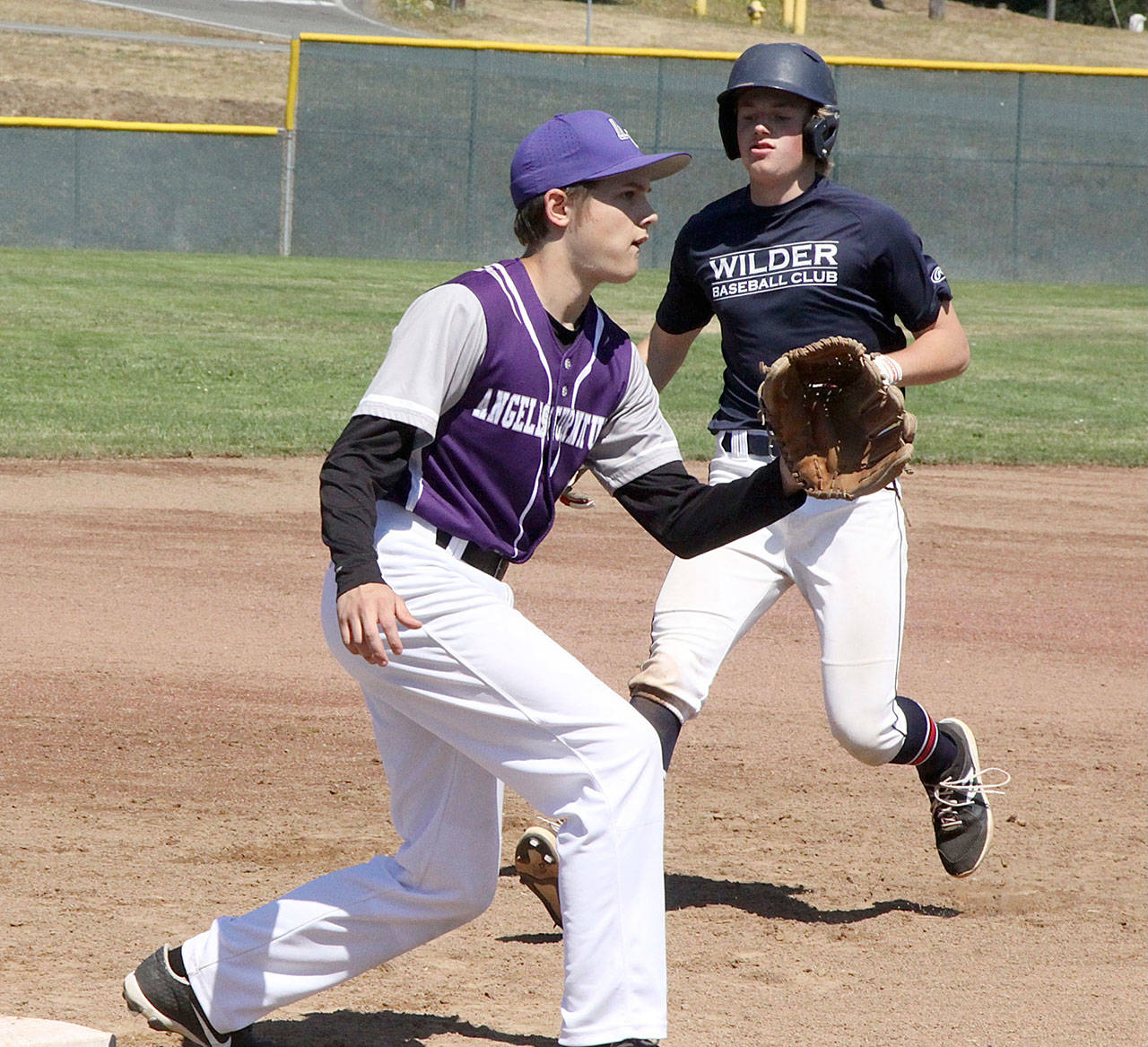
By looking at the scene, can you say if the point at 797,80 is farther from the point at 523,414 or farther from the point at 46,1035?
the point at 46,1035

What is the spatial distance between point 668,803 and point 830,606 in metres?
1.14

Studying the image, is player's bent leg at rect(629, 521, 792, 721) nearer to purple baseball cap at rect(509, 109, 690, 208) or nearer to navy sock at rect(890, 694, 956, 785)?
navy sock at rect(890, 694, 956, 785)

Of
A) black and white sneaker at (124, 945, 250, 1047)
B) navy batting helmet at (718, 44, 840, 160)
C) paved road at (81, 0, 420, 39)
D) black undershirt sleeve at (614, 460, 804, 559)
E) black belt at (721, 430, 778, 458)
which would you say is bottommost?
black and white sneaker at (124, 945, 250, 1047)

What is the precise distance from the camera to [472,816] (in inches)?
113

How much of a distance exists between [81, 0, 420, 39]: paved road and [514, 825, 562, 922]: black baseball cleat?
35.3 metres

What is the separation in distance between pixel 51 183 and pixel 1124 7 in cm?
4700

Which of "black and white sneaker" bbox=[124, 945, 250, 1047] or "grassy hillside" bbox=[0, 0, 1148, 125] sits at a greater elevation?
"grassy hillside" bbox=[0, 0, 1148, 125]

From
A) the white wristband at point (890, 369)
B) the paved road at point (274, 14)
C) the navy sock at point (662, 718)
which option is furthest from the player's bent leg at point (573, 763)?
the paved road at point (274, 14)

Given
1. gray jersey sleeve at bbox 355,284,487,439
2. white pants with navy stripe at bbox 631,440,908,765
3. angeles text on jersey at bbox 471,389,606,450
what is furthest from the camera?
white pants with navy stripe at bbox 631,440,908,765

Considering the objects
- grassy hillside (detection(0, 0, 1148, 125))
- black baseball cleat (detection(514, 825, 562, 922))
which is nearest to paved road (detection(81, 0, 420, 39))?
grassy hillside (detection(0, 0, 1148, 125))

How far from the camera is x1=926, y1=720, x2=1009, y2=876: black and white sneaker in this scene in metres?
4.14

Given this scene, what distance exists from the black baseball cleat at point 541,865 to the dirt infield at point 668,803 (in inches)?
7.0

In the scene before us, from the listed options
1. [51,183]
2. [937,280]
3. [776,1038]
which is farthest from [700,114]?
[776,1038]

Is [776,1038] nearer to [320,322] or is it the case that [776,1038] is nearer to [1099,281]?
[320,322]
